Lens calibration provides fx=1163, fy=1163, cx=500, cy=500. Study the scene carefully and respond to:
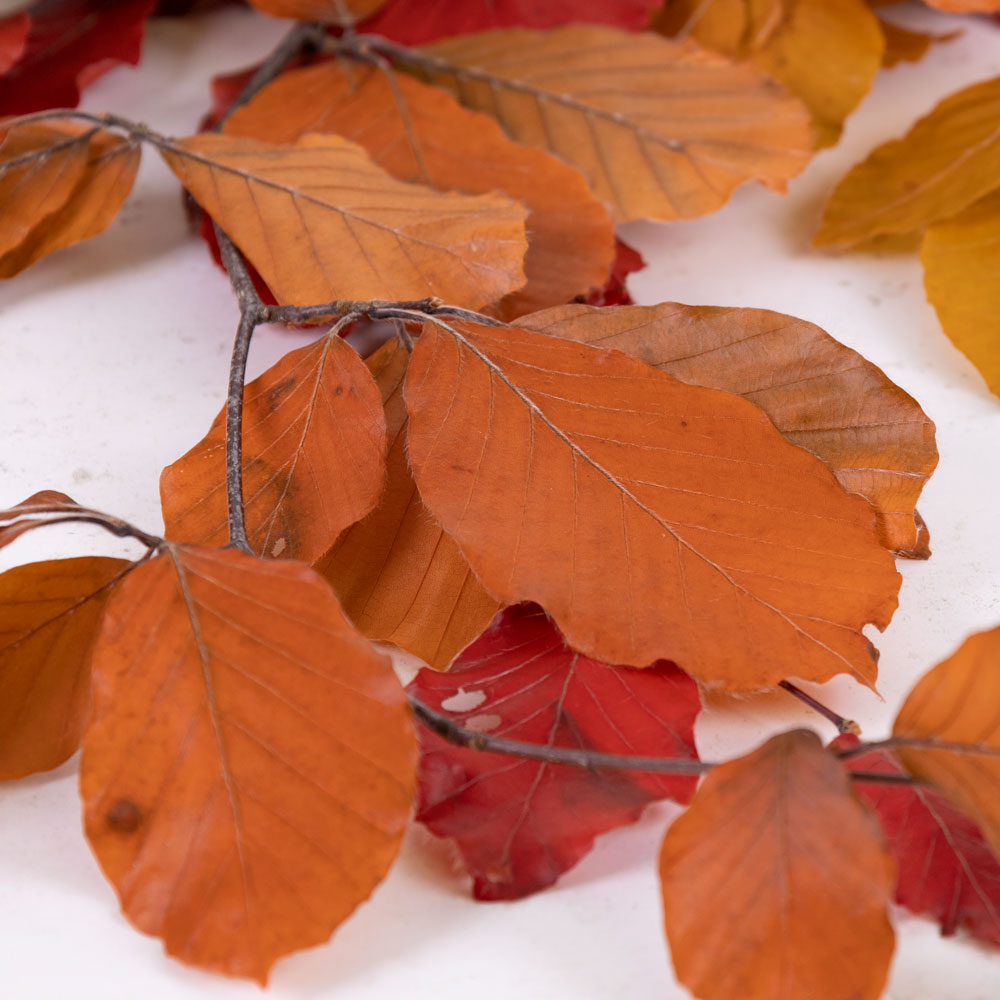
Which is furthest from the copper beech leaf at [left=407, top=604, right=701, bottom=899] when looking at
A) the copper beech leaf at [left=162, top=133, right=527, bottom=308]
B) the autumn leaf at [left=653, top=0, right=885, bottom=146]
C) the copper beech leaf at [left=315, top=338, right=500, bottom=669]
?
the autumn leaf at [left=653, top=0, right=885, bottom=146]

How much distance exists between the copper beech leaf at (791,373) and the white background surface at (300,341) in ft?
0.20

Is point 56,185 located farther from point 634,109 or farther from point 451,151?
point 634,109

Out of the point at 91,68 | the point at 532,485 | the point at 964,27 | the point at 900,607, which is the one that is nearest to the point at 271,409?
the point at 532,485

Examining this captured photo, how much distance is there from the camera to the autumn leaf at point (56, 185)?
1.76 ft

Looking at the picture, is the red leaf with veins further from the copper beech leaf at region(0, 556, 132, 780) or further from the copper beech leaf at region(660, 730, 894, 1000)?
the copper beech leaf at region(0, 556, 132, 780)

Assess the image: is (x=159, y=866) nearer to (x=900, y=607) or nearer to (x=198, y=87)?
(x=900, y=607)

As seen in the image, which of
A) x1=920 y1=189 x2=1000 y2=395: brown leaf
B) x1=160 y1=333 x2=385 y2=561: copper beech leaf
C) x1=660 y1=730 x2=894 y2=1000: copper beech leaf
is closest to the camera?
x1=660 y1=730 x2=894 y2=1000: copper beech leaf

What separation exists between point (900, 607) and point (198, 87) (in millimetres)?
596

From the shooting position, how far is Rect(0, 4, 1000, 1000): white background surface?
339 mm

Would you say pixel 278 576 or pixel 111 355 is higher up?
pixel 278 576

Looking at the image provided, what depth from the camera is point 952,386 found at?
0.57 metres

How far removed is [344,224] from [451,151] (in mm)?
119

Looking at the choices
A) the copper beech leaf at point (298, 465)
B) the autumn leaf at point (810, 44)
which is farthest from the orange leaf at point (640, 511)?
the autumn leaf at point (810, 44)

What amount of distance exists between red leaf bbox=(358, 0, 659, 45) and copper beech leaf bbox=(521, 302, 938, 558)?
32 centimetres
